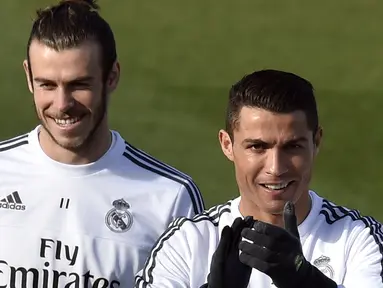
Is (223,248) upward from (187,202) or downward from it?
downward

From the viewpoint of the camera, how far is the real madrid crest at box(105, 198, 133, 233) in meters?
4.16

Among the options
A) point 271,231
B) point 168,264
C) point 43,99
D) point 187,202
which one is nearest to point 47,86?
point 43,99

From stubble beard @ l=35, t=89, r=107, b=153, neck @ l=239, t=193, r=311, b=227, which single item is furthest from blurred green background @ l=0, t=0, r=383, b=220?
neck @ l=239, t=193, r=311, b=227

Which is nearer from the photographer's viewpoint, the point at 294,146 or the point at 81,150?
the point at 294,146

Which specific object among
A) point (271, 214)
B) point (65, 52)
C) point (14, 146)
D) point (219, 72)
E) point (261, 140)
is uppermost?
point (219, 72)

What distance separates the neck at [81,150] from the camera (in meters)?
4.20

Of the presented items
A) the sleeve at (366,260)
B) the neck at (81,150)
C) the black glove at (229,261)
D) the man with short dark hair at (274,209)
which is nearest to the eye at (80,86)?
the neck at (81,150)

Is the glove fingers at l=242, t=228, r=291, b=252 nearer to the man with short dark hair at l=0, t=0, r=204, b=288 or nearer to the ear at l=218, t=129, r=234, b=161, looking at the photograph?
the ear at l=218, t=129, r=234, b=161

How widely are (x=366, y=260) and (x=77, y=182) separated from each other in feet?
4.41

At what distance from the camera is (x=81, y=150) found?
13.8 feet

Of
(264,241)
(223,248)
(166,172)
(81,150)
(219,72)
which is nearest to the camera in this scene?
(264,241)

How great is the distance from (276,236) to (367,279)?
0.49m

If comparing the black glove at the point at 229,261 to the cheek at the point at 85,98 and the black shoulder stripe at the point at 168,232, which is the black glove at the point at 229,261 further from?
the cheek at the point at 85,98

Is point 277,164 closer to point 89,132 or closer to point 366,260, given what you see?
point 366,260
